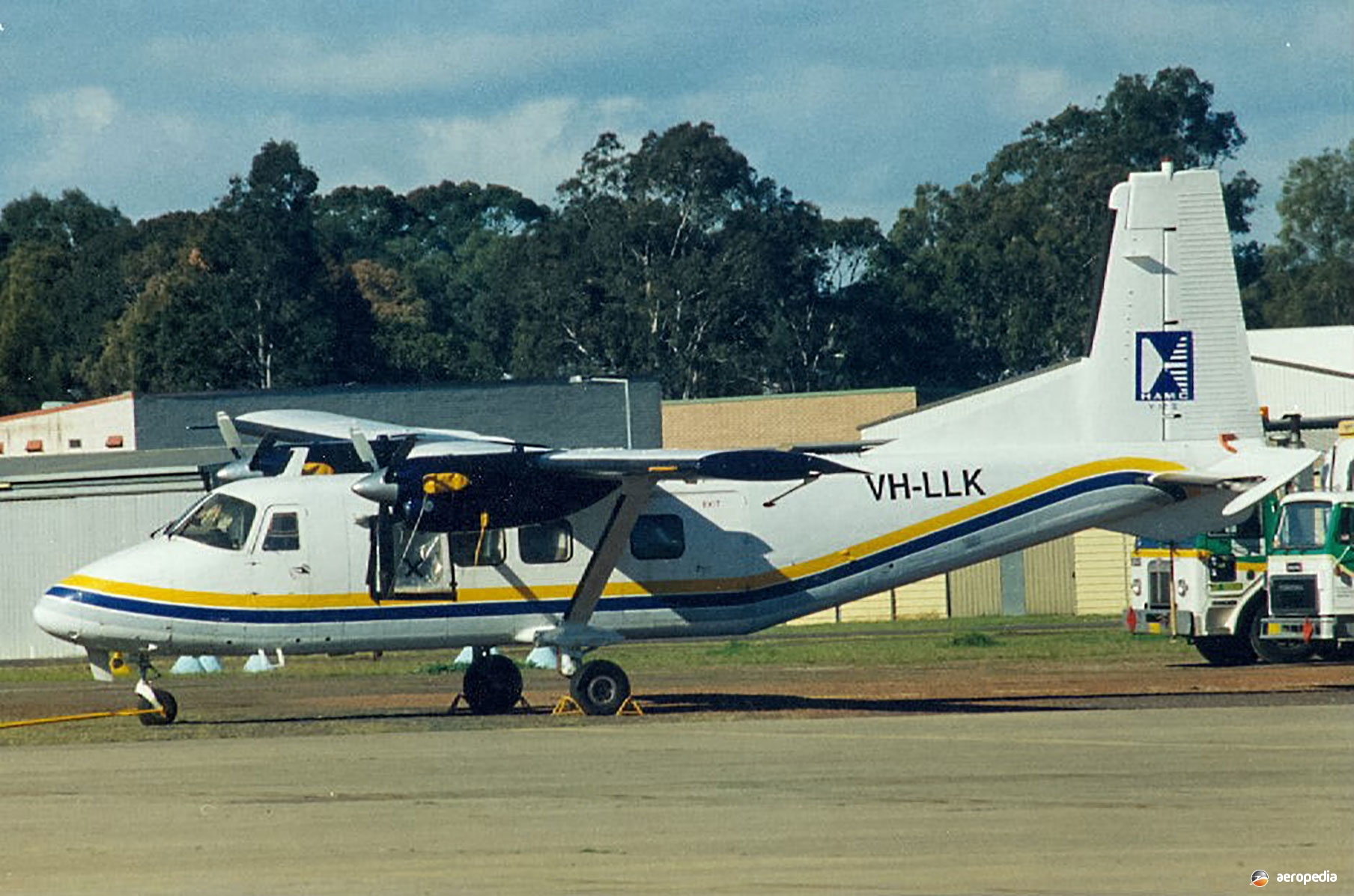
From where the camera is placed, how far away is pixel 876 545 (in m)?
25.5

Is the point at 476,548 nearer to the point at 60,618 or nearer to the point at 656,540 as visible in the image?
the point at 656,540

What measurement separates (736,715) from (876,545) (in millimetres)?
3085

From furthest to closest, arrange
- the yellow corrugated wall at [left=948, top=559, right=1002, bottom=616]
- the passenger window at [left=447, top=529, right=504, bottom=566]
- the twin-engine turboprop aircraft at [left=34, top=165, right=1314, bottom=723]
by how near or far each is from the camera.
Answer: the yellow corrugated wall at [left=948, top=559, right=1002, bottom=616] < the passenger window at [left=447, top=529, right=504, bottom=566] < the twin-engine turboprop aircraft at [left=34, top=165, right=1314, bottom=723]

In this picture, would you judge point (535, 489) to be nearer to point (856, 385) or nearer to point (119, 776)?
point (119, 776)

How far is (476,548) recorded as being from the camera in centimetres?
2489

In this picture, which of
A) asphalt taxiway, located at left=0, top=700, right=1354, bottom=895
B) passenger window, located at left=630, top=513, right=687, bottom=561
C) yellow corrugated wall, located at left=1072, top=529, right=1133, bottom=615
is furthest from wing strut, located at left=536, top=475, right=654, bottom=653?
yellow corrugated wall, located at left=1072, top=529, right=1133, bottom=615

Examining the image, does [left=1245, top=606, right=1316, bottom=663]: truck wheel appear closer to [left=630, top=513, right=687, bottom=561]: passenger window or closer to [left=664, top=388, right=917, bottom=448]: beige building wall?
[left=630, top=513, right=687, bottom=561]: passenger window

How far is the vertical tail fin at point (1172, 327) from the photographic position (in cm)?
2561

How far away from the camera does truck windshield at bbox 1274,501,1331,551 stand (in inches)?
1153

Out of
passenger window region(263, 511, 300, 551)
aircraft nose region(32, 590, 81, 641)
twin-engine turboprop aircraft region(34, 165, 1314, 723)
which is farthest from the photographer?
passenger window region(263, 511, 300, 551)

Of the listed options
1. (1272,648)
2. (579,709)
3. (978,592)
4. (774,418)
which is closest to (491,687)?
(579,709)

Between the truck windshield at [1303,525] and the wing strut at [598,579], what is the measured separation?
1066cm

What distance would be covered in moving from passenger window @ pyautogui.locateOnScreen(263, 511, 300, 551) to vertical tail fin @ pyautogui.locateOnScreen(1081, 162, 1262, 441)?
10.3 meters

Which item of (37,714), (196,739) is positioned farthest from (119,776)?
(37,714)
